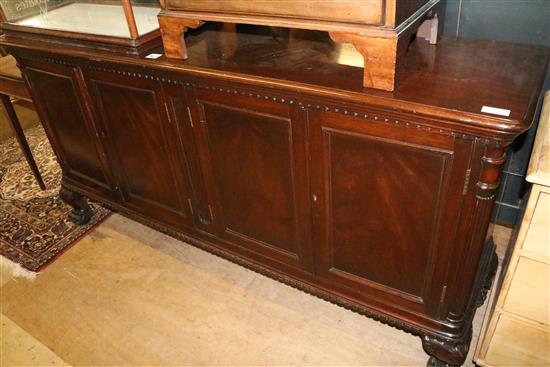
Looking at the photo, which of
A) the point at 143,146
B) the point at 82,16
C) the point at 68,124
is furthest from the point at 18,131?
the point at 143,146

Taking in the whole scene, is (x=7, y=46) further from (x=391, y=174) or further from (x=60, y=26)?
(x=391, y=174)

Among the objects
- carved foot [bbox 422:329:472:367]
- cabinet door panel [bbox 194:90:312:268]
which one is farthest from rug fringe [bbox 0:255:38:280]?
carved foot [bbox 422:329:472:367]

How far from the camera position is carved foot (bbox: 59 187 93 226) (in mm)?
2324

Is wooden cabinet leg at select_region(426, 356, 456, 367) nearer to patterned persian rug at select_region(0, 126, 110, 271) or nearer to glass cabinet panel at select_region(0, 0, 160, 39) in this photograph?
glass cabinet panel at select_region(0, 0, 160, 39)

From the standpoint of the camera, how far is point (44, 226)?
2447 mm

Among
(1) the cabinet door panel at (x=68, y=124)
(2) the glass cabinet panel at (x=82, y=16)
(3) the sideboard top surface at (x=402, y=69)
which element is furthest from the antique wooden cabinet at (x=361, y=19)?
(1) the cabinet door panel at (x=68, y=124)

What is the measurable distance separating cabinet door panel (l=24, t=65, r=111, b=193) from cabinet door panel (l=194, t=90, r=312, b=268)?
664mm

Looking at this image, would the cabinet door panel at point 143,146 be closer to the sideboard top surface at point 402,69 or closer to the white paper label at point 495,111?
the sideboard top surface at point 402,69

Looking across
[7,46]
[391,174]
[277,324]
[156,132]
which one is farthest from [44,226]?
[391,174]

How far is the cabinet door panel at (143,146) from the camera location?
5.20 feet

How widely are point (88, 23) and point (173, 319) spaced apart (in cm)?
128

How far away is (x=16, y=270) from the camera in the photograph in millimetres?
2189

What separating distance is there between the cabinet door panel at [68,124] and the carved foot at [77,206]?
0.13 m

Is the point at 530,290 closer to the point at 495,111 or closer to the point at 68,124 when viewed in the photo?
the point at 495,111
